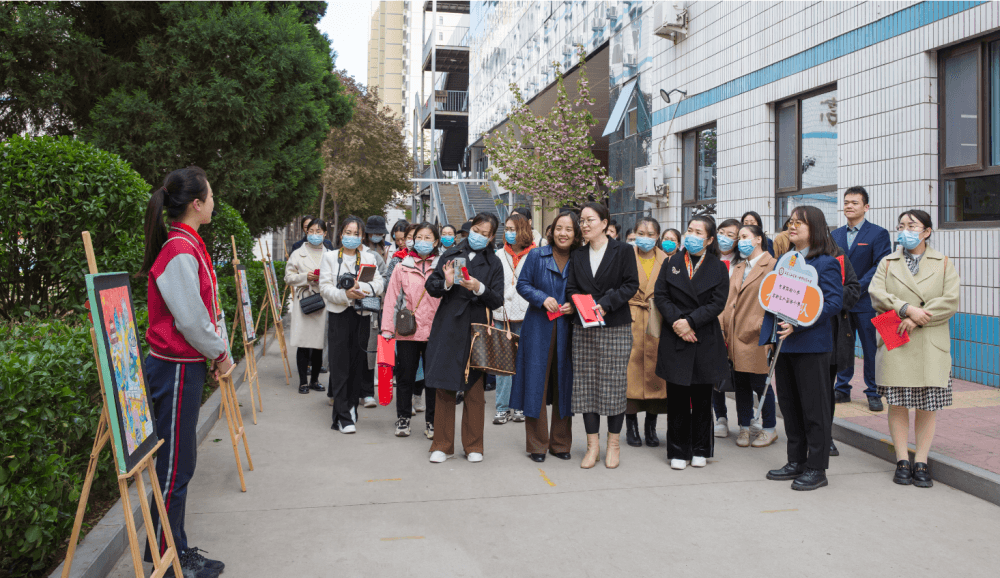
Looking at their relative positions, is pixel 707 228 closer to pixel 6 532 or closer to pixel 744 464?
pixel 744 464

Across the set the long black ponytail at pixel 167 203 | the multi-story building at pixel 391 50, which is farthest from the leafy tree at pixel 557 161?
the multi-story building at pixel 391 50

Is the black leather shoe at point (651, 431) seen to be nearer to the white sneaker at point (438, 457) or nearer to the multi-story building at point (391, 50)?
the white sneaker at point (438, 457)

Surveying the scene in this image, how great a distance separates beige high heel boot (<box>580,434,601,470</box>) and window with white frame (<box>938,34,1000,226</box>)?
18.7ft

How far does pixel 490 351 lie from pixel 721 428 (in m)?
2.49

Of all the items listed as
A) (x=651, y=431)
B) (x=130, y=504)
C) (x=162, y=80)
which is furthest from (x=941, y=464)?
(x=162, y=80)

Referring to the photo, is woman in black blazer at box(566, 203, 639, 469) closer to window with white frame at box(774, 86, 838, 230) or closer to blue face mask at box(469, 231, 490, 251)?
blue face mask at box(469, 231, 490, 251)

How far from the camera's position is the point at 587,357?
5.99m

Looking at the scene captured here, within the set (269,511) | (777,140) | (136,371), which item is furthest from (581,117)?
(136,371)

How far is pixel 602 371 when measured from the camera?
591 cm

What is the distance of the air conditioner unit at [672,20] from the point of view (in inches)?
570

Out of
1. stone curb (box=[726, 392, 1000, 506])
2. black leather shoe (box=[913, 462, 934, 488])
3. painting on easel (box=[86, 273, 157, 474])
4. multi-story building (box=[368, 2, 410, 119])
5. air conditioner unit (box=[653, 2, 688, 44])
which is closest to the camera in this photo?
painting on easel (box=[86, 273, 157, 474])

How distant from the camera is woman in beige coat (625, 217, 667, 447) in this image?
6.31 meters

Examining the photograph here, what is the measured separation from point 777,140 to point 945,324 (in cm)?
757

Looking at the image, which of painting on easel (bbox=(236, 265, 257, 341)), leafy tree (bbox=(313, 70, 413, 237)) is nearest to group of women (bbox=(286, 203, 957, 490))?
painting on easel (bbox=(236, 265, 257, 341))
